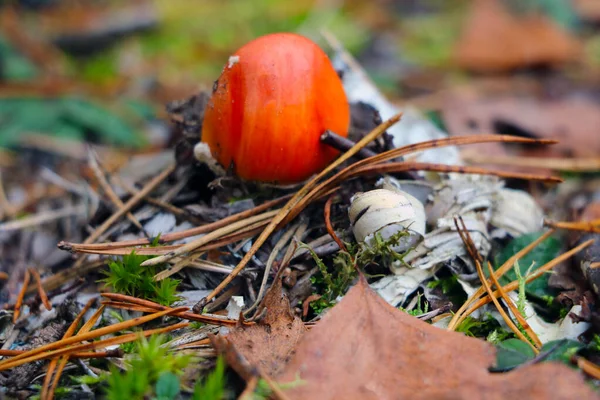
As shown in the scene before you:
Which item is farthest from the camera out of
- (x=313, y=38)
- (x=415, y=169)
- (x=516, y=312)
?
(x=313, y=38)

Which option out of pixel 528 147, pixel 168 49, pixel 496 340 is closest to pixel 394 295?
pixel 496 340

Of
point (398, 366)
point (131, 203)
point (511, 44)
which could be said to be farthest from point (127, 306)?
point (511, 44)


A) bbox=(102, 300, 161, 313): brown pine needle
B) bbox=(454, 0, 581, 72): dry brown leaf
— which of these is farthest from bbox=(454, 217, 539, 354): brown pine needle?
bbox=(454, 0, 581, 72): dry brown leaf

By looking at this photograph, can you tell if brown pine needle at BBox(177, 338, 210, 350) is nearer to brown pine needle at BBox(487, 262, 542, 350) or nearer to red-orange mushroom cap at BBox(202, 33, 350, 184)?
red-orange mushroom cap at BBox(202, 33, 350, 184)

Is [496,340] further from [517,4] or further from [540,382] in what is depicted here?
[517,4]

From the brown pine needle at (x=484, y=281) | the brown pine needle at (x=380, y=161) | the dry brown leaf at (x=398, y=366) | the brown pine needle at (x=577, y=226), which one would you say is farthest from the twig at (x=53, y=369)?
the brown pine needle at (x=577, y=226)

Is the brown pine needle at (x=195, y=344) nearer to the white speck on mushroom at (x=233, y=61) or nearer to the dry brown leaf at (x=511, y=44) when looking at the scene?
the white speck on mushroom at (x=233, y=61)

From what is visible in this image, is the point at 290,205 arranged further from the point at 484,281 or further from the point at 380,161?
the point at 484,281
